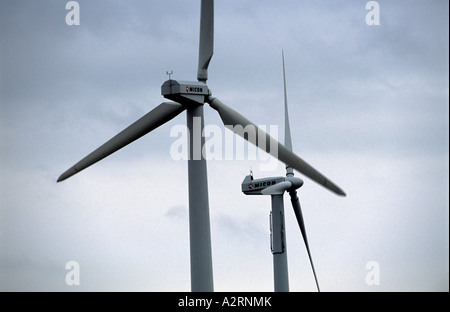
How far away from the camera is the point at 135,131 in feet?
182

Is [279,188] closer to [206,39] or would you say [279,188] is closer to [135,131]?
[206,39]

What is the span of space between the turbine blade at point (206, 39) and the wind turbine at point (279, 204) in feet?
46.1

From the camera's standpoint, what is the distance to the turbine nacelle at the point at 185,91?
53312 millimetres

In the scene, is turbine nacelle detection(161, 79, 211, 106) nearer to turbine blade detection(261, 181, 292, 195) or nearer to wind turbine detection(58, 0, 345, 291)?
→ wind turbine detection(58, 0, 345, 291)

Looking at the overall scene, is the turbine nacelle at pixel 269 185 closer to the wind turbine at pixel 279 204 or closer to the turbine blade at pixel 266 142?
the wind turbine at pixel 279 204

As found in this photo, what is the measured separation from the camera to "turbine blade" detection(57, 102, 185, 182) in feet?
180

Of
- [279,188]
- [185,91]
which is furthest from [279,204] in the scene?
[185,91]

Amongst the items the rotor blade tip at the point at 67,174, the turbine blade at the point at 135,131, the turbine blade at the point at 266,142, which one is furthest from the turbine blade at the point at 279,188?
the rotor blade tip at the point at 67,174

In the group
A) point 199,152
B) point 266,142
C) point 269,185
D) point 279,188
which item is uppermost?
point 269,185

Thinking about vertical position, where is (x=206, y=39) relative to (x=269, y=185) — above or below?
above

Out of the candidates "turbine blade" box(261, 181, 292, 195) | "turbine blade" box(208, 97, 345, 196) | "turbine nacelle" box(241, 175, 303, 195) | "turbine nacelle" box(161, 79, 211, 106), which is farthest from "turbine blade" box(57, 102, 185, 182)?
"turbine nacelle" box(241, 175, 303, 195)

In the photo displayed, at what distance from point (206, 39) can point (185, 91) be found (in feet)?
13.8
